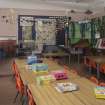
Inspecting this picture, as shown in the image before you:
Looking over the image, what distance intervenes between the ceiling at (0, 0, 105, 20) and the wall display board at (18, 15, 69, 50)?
1.18 feet

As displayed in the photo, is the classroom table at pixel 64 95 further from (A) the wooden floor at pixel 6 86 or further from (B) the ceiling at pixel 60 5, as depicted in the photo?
(B) the ceiling at pixel 60 5

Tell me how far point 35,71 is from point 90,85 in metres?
1.22

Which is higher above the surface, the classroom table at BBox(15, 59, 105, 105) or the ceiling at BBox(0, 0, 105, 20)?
the ceiling at BBox(0, 0, 105, 20)

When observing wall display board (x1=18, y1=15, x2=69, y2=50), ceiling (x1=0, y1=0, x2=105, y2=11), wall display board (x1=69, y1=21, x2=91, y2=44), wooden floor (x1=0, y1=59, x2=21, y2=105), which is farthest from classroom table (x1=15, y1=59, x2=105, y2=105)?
wall display board (x1=69, y1=21, x2=91, y2=44)

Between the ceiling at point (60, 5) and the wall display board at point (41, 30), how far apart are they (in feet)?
1.18

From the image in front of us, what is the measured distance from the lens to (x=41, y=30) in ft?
28.8

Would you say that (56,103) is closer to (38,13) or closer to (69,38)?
(38,13)

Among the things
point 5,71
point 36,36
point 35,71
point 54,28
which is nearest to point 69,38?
point 54,28

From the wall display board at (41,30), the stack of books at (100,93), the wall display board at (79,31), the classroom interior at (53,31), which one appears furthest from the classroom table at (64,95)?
the wall display board at (79,31)

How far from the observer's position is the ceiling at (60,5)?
27.2 ft

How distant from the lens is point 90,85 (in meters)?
2.84

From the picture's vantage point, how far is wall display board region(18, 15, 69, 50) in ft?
27.8

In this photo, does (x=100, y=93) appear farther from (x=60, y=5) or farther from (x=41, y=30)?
(x=60, y=5)

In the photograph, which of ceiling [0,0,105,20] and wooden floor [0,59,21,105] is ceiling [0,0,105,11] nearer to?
ceiling [0,0,105,20]
